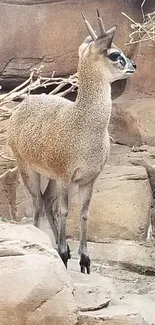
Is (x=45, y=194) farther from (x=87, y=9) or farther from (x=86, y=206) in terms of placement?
(x=87, y=9)

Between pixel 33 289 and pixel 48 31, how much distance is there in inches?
161

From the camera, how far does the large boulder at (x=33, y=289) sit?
11.2 feet

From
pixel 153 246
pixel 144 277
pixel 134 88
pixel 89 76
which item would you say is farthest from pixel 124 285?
pixel 134 88

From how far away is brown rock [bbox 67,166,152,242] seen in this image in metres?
5.89

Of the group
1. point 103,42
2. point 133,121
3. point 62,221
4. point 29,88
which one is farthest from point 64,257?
point 133,121

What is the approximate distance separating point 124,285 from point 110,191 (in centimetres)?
129

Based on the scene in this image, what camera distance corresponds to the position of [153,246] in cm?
583

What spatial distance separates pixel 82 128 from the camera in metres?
4.39

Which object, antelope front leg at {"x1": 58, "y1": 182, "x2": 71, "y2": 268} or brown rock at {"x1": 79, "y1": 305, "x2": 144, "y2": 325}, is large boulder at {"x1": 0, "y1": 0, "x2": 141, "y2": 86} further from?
brown rock at {"x1": 79, "y1": 305, "x2": 144, "y2": 325}

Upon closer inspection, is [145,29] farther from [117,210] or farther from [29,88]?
[117,210]

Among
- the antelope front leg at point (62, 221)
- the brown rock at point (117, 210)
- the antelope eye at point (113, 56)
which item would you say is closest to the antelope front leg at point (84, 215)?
the antelope front leg at point (62, 221)

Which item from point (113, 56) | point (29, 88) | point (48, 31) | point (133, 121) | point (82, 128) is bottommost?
point (133, 121)

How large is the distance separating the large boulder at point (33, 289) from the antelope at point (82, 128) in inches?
34.0

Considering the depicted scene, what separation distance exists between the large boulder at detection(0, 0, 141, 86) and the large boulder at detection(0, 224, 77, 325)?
12.0 ft
